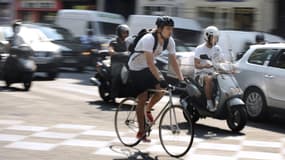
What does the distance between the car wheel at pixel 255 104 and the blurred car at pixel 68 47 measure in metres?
9.63

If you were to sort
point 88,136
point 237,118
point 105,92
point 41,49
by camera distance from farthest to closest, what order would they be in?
point 41,49 < point 105,92 < point 237,118 < point 88,136

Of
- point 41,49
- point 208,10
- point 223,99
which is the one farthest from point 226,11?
point 223,99

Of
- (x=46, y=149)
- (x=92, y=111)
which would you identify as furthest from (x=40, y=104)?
(x=46, y=149)

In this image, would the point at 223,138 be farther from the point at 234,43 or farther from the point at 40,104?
the point at 234,43

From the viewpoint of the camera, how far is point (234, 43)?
1575cm

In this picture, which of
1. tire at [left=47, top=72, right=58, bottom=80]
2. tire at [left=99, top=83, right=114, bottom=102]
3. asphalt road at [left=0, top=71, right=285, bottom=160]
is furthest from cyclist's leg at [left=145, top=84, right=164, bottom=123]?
tire at [left=47, top=72, right=58, bottom=80]

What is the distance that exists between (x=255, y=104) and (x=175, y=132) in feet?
12.5

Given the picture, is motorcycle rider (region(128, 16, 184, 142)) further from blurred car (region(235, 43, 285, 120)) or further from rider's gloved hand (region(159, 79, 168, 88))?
blurred car (region(235, 43, 285, 120))

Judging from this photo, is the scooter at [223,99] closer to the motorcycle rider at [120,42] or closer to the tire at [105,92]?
the motorcycle rider at [120,42]

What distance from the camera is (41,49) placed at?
17.4 m

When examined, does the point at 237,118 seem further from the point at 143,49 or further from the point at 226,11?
the point at 226,11

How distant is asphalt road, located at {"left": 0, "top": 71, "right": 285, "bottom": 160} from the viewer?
7492 millimetres

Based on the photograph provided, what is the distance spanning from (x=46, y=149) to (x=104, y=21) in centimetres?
1484

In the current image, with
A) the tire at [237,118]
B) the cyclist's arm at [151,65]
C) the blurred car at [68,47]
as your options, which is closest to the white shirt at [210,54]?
the tire at [237,118]
